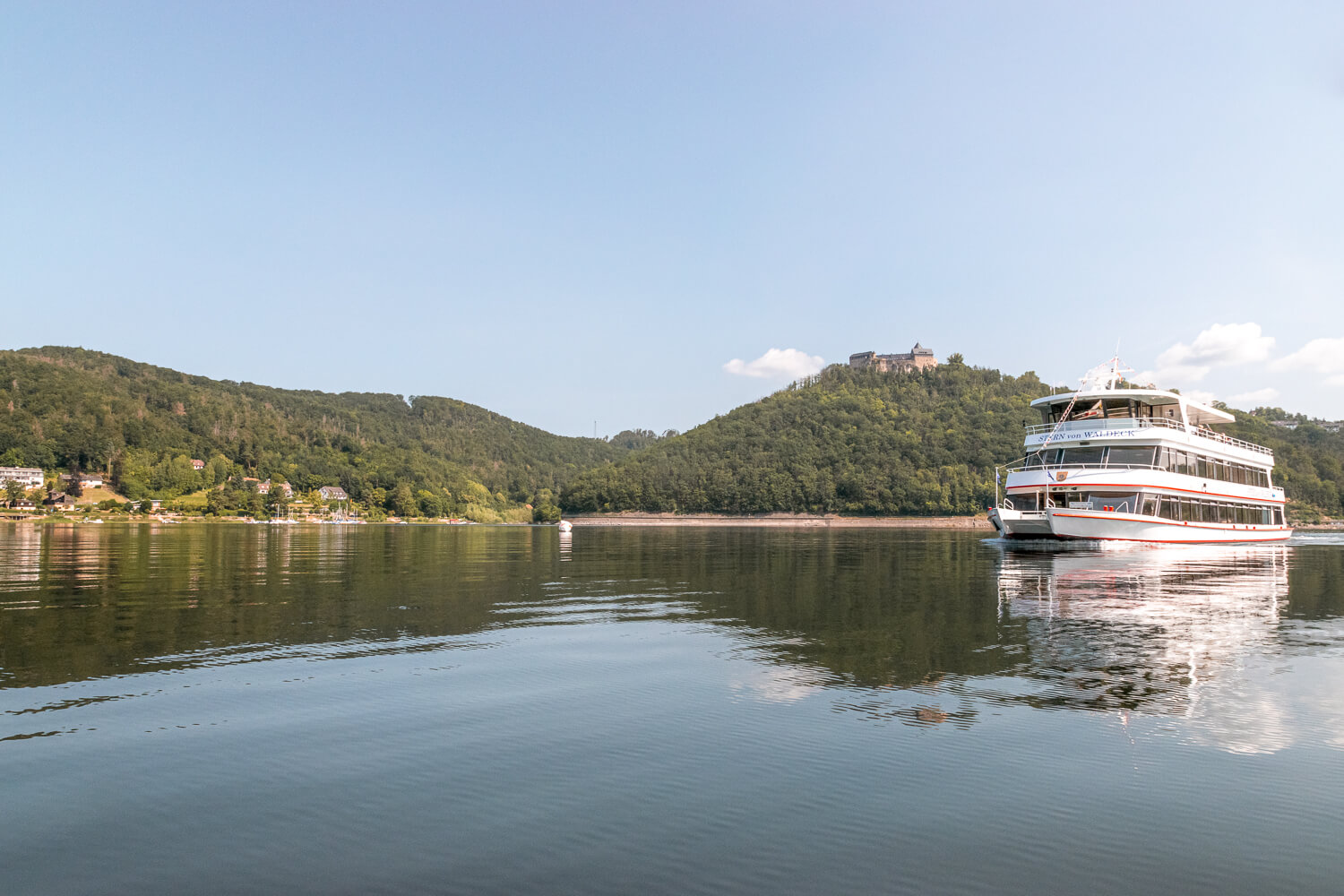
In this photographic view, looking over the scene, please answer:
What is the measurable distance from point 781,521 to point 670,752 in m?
172

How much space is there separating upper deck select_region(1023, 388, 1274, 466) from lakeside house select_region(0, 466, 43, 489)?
659 ft

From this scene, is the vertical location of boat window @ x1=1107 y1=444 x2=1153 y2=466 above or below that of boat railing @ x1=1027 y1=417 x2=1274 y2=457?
below

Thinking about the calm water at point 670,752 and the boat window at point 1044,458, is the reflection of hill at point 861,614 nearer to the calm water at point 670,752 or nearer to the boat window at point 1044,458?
the calm water at point 670,752

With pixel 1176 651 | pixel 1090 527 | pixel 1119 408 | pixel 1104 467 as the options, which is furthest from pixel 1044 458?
pixel 1176 651

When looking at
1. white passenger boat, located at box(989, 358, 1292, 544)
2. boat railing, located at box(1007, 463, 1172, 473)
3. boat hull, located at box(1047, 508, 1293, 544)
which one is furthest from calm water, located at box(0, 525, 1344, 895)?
boat railing, located at box(1007, 463, 1172, 473)

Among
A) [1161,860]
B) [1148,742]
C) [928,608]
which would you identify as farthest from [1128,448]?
[1161,860]

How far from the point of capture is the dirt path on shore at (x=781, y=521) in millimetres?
166125

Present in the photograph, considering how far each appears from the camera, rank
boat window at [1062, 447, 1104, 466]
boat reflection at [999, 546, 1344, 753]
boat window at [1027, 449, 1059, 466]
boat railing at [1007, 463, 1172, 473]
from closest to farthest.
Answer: boat reflection at [999, 546, 1344, 753], boat railing at [1007, 463, 1172, 473], boat window at [1062, 447, 1104, 466], boat window at [1027, 449, 1059, 466]

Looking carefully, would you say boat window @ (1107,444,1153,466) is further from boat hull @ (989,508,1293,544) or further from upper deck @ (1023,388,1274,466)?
boat hull @ (989,508,1293,544)

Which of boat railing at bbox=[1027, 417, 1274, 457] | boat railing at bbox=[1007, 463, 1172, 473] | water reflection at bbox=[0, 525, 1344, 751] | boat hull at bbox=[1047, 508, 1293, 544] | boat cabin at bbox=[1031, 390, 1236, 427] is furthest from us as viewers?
boat cabin at bbox=[1031, 390, 1236, 427]

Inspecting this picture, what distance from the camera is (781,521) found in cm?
17912

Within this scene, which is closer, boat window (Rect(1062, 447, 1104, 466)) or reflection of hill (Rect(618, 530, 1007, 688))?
reflection of hill (Rect(618, 530, 1007, 688))

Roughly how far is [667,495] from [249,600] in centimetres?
17570

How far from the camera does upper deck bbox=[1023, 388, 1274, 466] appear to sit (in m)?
47.0
